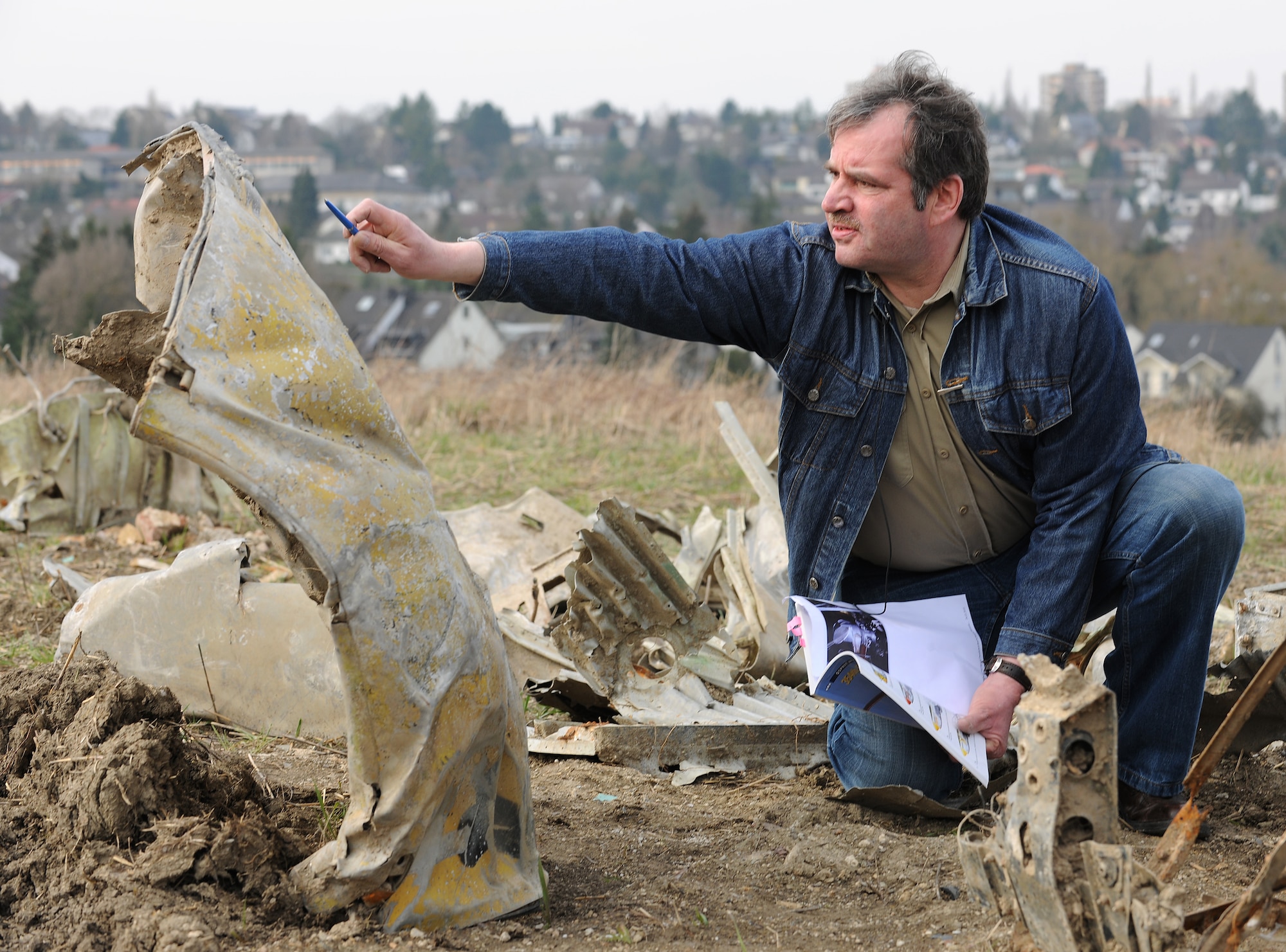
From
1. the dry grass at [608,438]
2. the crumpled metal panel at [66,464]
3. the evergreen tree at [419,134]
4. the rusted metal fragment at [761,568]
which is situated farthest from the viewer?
the evergreen tree at [419,134]

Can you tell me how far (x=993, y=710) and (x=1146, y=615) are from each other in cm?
52

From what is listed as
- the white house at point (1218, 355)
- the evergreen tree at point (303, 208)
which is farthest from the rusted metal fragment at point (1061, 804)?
the evergreen tree at point (303, 208)

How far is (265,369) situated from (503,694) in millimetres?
744

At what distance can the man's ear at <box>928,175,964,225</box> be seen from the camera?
9.19ft

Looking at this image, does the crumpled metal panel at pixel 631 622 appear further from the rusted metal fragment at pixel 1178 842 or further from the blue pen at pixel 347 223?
the rusted metal fragment at pixel 1178 842

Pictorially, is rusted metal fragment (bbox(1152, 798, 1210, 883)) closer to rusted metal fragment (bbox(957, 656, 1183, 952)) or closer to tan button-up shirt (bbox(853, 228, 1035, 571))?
rusted metal fragment (bbox(957, 656, 1183, 952))

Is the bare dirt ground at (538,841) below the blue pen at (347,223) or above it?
below

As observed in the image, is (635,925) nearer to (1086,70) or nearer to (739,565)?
(739,565)

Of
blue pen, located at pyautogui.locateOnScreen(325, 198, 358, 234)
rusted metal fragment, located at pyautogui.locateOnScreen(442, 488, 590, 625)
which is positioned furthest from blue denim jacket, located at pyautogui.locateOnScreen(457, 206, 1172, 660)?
rusted metal fragment, located at pyautogui.locateOnScreen(442, 488, 590, 625)

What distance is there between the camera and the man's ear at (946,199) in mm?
2801

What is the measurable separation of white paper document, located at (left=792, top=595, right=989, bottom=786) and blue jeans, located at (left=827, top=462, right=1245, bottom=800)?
0.45 ft

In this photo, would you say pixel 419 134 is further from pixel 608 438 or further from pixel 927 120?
pixel 927 120

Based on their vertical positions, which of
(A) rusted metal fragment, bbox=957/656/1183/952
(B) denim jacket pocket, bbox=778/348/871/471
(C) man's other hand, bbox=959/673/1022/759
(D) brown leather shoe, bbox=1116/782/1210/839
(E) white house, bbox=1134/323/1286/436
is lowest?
(E) white house, bbox=1134/323/1286/436

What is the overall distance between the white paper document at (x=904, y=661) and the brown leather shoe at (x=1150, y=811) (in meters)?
0.51
